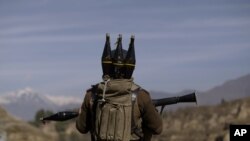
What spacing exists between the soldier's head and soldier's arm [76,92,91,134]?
0.36 meters

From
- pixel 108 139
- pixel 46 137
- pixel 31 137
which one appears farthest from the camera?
pixel 46 137

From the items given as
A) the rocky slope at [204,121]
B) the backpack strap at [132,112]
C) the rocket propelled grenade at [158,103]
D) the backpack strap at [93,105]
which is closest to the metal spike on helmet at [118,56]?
the backpack strap at [132,112]

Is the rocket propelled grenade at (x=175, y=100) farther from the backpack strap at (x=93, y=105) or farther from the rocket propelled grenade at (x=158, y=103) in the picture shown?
the backpack strap at (x=93, y=105)

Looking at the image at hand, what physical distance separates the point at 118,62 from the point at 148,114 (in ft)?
1.90

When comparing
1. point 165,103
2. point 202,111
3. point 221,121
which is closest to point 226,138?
Result: point 221,121

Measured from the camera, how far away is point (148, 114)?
666 centimetres

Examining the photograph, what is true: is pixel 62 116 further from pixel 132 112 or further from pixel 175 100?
pixel 175 100

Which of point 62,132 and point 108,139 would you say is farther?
point 62,132

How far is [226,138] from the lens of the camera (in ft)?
141

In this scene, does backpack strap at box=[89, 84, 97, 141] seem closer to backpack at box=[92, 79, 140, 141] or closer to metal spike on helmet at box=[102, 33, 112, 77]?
backpack at box=[92, 79, 140, 141]

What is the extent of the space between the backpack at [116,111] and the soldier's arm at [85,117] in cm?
21

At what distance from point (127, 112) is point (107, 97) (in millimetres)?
240

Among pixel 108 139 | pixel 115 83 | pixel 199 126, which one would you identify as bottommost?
pixel 199 126

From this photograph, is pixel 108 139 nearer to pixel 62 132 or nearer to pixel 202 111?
pixel 62 132
